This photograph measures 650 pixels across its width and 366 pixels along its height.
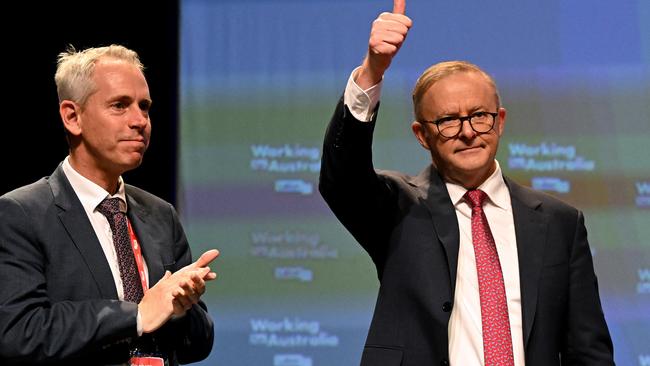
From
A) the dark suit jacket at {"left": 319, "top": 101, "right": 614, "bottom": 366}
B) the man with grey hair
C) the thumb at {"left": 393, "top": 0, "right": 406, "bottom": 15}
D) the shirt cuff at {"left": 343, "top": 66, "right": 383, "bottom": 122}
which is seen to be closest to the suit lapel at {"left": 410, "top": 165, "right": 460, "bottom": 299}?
the dark suit jacket at {"left": 319, "top": 101, "right": 614, "bottom": 366}

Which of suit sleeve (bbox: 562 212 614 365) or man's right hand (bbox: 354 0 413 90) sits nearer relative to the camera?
man's right hand (bbox: 354 0 413 90)

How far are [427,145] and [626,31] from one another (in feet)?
6.96

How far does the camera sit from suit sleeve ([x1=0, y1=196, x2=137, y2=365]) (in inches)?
87.6

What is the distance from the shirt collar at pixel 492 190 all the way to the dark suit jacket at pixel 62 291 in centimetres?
76

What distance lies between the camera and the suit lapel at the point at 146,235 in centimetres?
Answer: 252

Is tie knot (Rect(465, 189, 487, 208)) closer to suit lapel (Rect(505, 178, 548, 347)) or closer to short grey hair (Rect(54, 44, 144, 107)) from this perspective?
suit lapel (Rect(505, 178, 548, 347))

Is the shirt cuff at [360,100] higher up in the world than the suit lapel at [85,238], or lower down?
higher up

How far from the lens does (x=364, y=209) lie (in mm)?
2453

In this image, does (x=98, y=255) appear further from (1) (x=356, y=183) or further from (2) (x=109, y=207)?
(1) (x=356, y=183)

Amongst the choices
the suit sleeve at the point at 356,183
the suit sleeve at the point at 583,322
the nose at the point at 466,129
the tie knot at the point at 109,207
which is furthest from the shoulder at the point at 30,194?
the suit sleeve at the point at 583,322

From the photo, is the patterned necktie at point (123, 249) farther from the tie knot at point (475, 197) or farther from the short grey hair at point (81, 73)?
the tie knot at point (475, 197)

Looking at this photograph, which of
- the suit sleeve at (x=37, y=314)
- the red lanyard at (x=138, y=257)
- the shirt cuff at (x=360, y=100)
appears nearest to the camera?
the suit sleeve at (x=37, y=314)

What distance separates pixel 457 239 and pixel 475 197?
Result: 0.15 m

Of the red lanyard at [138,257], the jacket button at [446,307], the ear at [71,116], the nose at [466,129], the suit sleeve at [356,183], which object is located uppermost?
the nose at [466,129]
